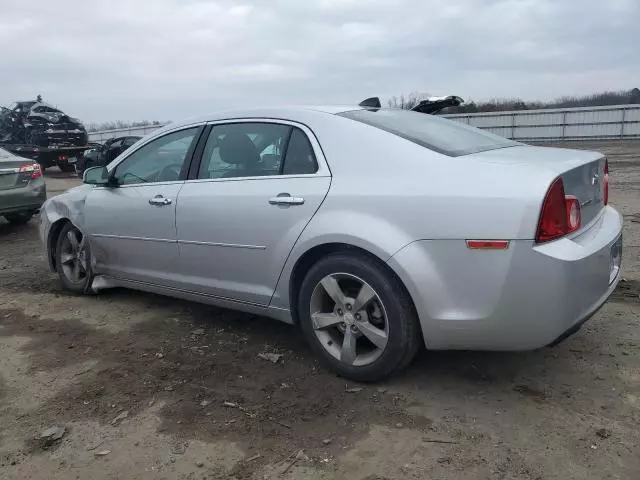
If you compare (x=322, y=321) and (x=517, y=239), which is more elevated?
(x=517, y=239)

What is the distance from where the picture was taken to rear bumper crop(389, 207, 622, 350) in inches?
105

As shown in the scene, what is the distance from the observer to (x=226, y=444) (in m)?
2.73

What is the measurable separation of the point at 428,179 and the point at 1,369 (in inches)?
113

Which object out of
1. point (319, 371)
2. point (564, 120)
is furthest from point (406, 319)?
point (564, 120)

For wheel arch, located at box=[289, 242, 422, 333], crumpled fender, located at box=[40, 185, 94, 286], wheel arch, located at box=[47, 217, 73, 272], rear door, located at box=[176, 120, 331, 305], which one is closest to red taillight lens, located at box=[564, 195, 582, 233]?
wheel arch, located at box=[289, 242, 422, 333]

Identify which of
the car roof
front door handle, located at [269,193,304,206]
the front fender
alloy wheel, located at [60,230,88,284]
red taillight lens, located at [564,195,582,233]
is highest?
the car roof

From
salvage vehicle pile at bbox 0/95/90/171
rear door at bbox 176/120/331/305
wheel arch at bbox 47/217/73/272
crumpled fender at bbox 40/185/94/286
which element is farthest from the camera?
salvage vehicle pile at bbox 0/95/90/171

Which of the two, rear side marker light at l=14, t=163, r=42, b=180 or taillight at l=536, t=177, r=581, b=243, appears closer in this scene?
taillight at l=536, t=177, r=581, b=243

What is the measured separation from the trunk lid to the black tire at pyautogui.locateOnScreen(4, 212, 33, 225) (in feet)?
24.8

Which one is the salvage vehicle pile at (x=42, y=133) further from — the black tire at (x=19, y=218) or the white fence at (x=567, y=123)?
the white fence at (x=567, y=123)

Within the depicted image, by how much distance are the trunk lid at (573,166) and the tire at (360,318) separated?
832 mm

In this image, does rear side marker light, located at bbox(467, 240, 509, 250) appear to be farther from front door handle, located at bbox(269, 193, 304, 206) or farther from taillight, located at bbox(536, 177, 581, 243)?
front door handle, located at bbox(269, 193, 304, 206)

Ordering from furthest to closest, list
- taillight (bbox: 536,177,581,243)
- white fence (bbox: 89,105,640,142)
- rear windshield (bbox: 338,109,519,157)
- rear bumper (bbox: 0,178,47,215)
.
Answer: white fence (bbox: 89,105,640,142) → rear bumper (bbox: 0,178,47,215) → rear windshield (bbox: 338,109,519,157) → taillight (bbox: 536,177,581,243)

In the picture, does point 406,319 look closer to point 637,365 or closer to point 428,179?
point 428,179
